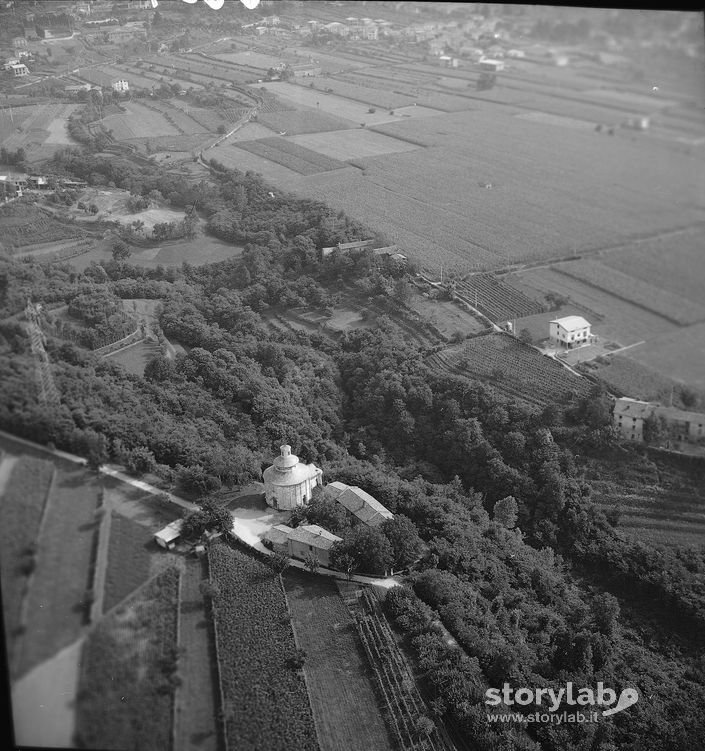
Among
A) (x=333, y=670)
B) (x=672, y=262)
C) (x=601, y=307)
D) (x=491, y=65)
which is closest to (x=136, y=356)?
(x=333, y=670)

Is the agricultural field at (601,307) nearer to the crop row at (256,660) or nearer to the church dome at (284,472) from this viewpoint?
the church dome at (284,472)

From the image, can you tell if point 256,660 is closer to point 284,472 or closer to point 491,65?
point 284,472

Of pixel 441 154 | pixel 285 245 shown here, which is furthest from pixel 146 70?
pixel 441 154

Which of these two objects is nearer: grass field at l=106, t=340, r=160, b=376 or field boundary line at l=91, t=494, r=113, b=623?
field boundary line at l=91, t=494, r=113, b=623

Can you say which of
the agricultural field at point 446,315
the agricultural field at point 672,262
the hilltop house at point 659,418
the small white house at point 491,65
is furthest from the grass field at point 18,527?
the agricultural field at point 446,315

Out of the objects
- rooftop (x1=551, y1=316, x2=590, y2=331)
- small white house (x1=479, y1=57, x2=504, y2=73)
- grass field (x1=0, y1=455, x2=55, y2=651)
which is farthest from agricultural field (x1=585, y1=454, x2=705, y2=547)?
grass field (x1=0, y1=455, x2=55, y2=651)

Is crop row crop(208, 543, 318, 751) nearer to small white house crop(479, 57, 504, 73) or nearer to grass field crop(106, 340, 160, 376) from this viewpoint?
grass field crop(106, 340, 160, 376)

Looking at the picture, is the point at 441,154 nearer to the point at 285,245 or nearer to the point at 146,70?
the point at 285,245
